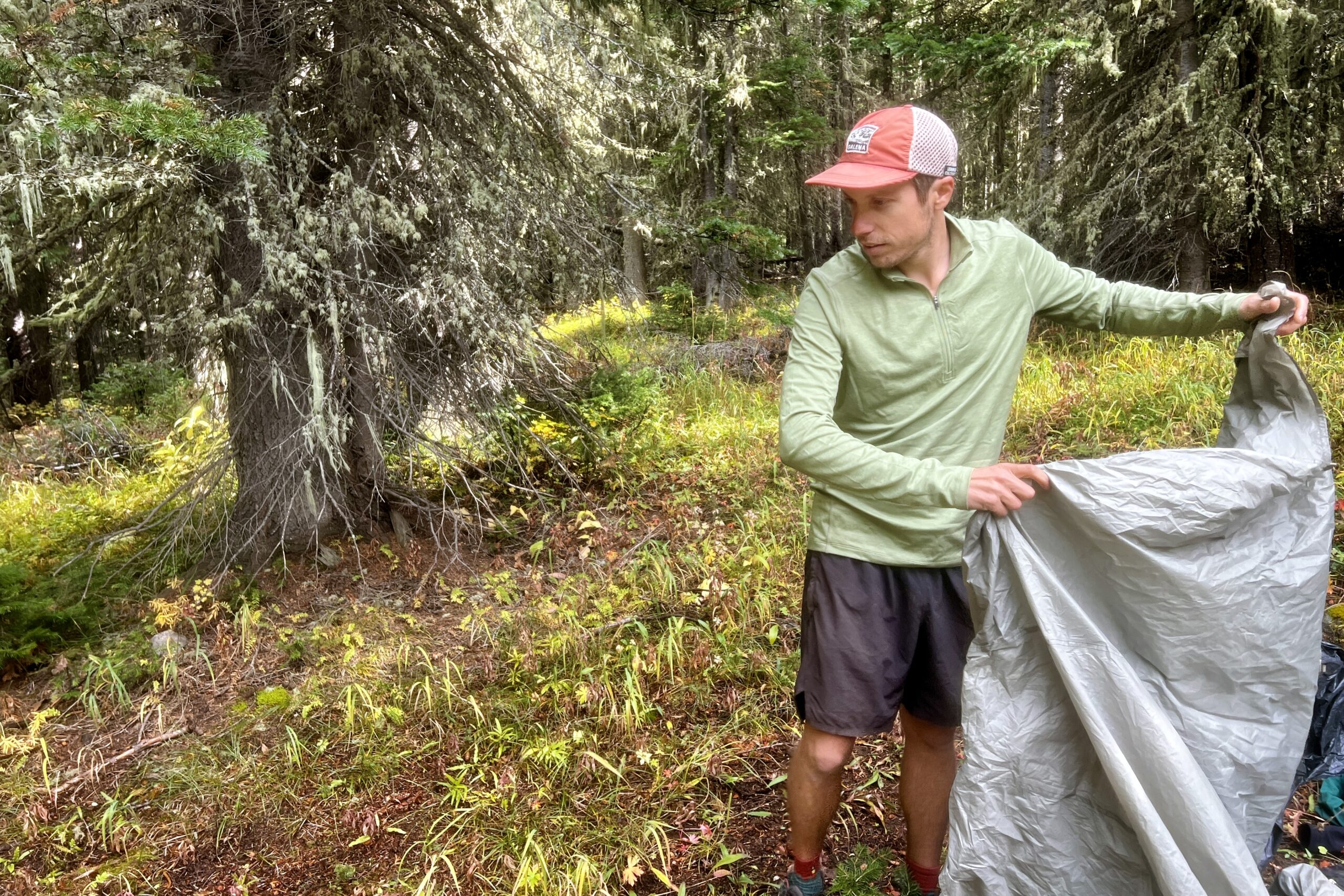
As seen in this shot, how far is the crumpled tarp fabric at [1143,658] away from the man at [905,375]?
0.23 metres

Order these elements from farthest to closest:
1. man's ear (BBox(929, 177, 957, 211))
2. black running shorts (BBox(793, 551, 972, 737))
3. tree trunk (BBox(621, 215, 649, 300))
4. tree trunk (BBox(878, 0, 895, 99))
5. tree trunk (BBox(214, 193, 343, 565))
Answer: tree trunk (BBox(878, 0, 895, 99)) < tree trunk (BBox(621, 215, 649, 300)) < tree trunk (BBox(214, 193, 343, 565)) < black running shorts (BBox(793, 551, 972, 737)) < man's ear (BBox(929, 177, 957, 211))

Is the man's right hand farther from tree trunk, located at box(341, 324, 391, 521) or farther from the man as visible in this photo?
tree trunk, located at box(341, 324, 391, 521)

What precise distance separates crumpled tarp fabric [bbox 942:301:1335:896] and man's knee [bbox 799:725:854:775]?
1.16 feet

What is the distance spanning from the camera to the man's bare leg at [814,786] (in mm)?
2090

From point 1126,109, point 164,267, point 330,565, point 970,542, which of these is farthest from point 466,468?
point 1126,109

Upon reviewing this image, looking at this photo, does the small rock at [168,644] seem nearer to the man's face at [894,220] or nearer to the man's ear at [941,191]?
the man's face at [894,220]

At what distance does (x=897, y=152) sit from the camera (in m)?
1.80

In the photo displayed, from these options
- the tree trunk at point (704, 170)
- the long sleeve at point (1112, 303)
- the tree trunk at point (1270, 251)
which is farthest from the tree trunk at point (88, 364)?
the tree trunk at point (1270, 251)

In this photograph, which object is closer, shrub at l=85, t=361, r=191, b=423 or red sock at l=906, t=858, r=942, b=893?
red sock at l=906, t=858, r=942, b=893

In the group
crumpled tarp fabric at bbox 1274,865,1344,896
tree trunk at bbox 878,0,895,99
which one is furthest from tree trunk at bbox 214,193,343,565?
tree trunk at bbox 878,0,895,99

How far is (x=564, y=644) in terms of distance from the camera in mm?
3850

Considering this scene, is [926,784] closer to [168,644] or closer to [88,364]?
[168,644]

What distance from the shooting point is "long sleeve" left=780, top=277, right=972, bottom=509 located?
5.15 feet

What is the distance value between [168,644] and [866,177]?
429 centimetres
